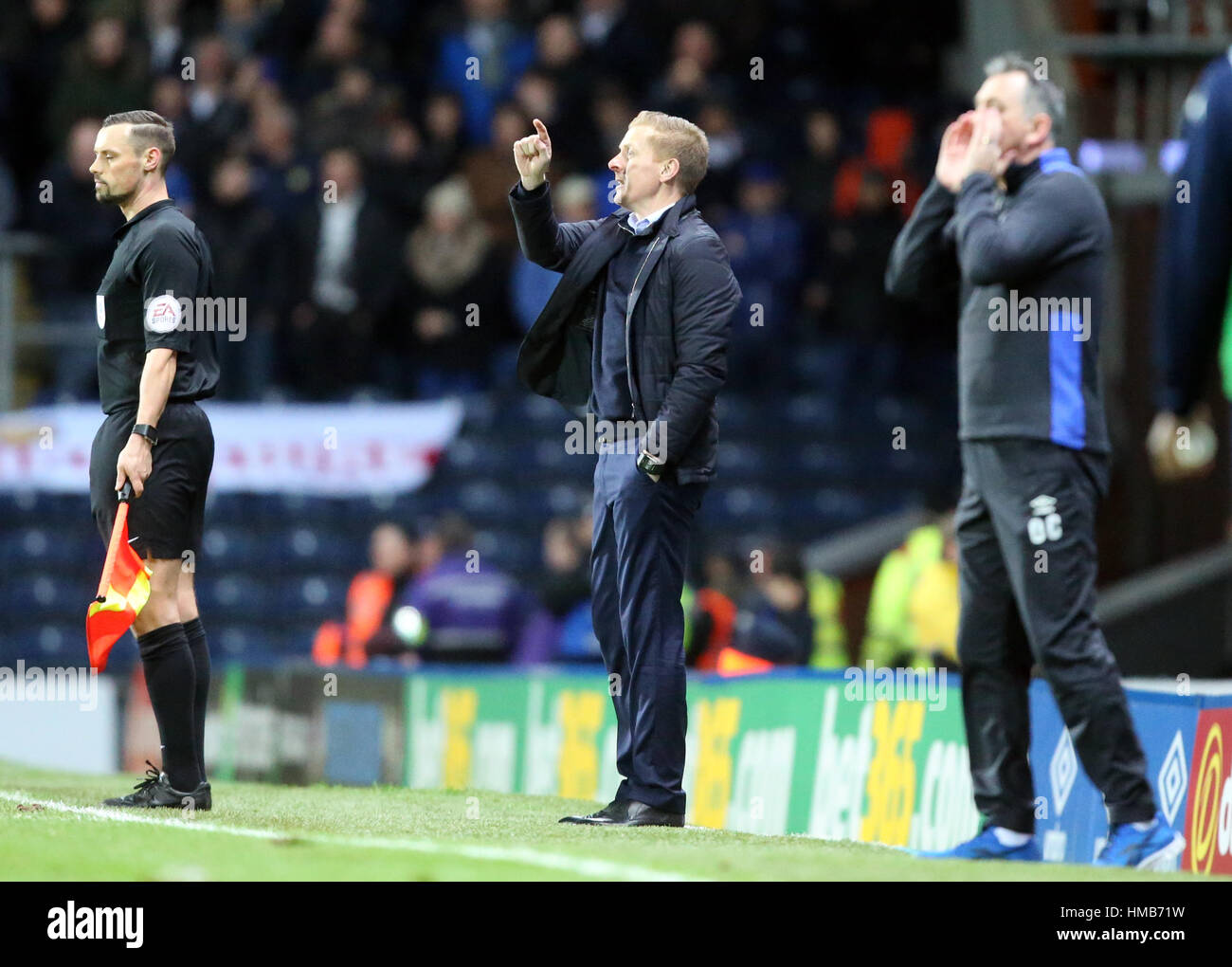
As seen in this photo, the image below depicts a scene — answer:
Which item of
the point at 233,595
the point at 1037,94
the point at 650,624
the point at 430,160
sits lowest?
the point at 233,595

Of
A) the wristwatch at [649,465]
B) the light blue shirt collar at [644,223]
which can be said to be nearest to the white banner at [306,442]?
the light blue shirt collar at [644,223]

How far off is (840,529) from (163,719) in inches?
393

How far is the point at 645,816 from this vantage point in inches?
275

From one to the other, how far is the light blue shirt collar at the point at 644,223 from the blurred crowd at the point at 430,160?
8.84 meters

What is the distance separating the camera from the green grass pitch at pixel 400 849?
5324mm

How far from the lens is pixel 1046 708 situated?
8047mm

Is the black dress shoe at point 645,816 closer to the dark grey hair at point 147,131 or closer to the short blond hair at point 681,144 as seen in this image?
the short blond hair at point 681,144

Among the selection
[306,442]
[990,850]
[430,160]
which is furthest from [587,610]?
[990,850]

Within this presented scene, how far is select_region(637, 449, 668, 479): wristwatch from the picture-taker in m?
6.93

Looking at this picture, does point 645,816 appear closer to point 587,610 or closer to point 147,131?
point 147,131

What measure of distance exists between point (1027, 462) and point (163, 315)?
2864 mm

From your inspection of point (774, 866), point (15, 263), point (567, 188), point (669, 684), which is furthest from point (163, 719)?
point (15, 263)

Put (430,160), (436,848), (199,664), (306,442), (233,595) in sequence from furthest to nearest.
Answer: (430,160), (306,442), (233,595), (199,664), (436,848)
